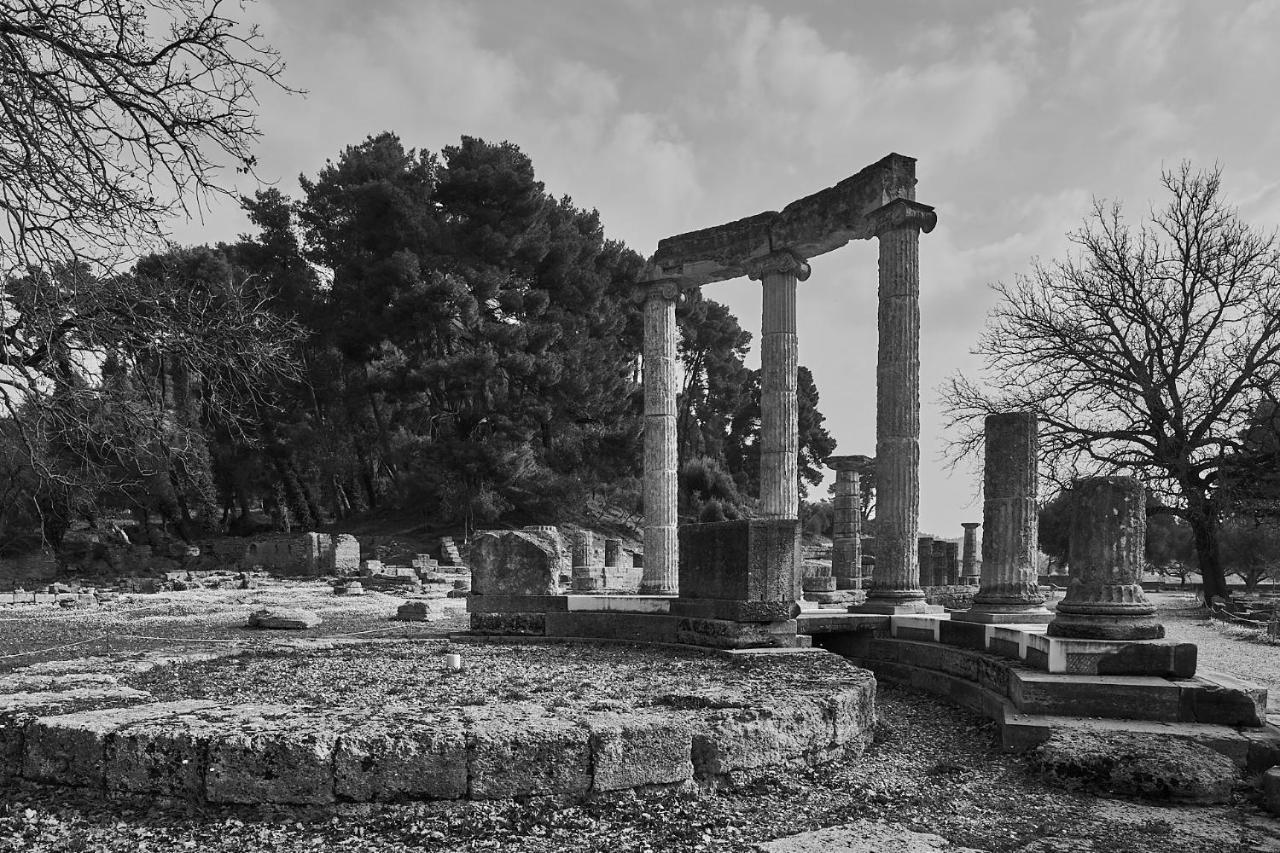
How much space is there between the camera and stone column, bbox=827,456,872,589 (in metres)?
18.9

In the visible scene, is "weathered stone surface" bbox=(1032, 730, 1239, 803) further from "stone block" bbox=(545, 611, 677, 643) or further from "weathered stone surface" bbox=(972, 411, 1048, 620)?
"stone block" bbox=(545, 611, 677, 643)

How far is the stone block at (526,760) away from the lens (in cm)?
396

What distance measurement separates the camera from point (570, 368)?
32500 millimetres

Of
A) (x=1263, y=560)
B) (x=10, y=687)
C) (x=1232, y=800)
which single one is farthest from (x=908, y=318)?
(x=1263, y=560)

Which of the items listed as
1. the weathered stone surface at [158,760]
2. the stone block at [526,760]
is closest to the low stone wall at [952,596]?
the stone block at [526,760]

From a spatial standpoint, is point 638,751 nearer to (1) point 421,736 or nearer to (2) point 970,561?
(1) point 421,736

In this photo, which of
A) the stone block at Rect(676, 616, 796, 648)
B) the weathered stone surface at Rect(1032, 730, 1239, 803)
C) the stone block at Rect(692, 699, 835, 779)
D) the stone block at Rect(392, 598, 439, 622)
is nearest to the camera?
the stone block at Rect(692, 699, 835, 779)

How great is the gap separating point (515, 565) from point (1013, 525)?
17.3ft

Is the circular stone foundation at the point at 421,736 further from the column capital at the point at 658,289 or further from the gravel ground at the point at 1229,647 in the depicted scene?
the column capital at the point at 658,289

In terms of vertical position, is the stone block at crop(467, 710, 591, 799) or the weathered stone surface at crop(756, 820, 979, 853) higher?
the stone block at crop(467, 710, 591, 799)

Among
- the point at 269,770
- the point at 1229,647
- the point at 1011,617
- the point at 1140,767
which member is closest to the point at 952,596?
the point at 1229,647

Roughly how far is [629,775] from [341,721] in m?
1.40

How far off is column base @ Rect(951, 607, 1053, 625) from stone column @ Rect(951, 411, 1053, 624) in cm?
1

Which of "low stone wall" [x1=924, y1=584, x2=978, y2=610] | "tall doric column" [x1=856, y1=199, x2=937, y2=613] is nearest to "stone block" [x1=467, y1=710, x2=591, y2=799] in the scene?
"tall doric column" [x1=856, y1=199, x2=937, y2=613]
